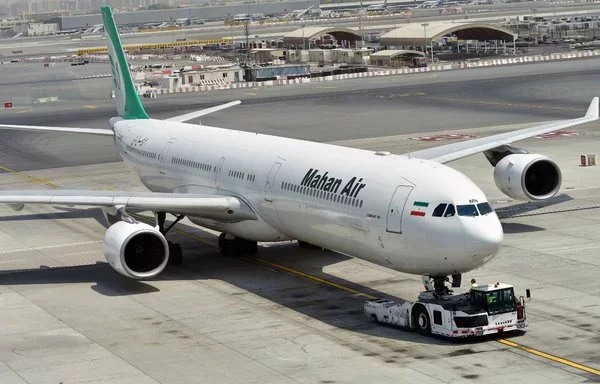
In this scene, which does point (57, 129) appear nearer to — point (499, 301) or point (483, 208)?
point (483, 208)

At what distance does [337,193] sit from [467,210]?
5298 mm

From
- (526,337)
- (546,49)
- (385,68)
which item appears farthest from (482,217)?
(546,49)

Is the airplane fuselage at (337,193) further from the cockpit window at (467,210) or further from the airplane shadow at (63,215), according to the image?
the airplane shadow at (63,215)

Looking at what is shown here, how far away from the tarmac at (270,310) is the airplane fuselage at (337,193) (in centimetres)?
205

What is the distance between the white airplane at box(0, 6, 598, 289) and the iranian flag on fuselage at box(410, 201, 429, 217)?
3cm

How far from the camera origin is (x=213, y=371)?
30234 mm

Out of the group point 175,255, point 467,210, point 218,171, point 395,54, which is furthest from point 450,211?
point 395,54

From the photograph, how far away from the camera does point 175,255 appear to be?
44031mm

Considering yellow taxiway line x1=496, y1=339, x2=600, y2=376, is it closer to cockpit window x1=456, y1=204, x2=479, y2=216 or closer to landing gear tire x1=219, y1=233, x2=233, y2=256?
cockpit window x1=456, y1=204, x2=479, y2=216

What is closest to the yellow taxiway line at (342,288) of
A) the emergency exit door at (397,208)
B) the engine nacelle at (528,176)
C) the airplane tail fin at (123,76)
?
the emergency exit door at (397,208)

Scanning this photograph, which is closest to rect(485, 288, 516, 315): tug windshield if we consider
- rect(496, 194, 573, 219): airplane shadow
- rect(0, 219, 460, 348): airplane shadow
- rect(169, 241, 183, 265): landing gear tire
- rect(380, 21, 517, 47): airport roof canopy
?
rect(0, 219, 460, 348): airplane shadow

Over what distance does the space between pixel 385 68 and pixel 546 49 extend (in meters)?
25.6

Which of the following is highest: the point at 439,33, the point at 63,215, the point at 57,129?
the point at 439,33

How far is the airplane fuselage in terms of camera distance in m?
33.0
